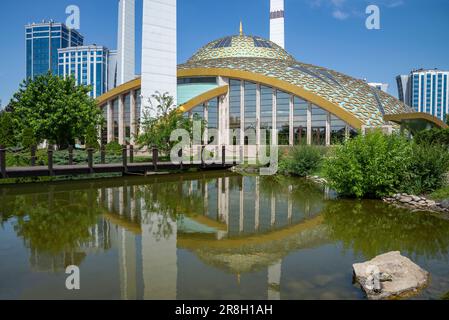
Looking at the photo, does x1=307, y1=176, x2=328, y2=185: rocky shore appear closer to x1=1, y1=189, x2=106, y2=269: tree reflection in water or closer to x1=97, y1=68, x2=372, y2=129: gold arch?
x1=1, y1=189, x2=106, y2=269: tree reflection in water

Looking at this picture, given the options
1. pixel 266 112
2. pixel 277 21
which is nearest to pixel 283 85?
pixel 266 112

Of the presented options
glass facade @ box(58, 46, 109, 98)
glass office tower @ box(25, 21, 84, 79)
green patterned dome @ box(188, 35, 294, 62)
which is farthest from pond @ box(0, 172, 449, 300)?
glass office tower @ box(25, 21, 84, 79)

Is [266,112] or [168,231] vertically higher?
[266,112]

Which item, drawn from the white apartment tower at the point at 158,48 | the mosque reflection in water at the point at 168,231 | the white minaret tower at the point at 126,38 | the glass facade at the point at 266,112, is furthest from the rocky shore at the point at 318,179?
the white minaret tower at the point at 126,38

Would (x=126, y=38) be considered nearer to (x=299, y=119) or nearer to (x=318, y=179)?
(x=299, y=119)

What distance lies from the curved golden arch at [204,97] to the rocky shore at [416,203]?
20.6m

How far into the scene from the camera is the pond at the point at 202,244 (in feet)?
16.3

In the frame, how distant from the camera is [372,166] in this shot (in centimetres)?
1182

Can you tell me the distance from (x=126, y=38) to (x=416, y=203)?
197 ft

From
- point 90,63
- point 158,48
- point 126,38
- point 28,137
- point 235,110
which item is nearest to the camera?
point 28,137

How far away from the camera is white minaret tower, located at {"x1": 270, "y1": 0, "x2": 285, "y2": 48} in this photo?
55.8m

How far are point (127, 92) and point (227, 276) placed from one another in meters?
32.9
